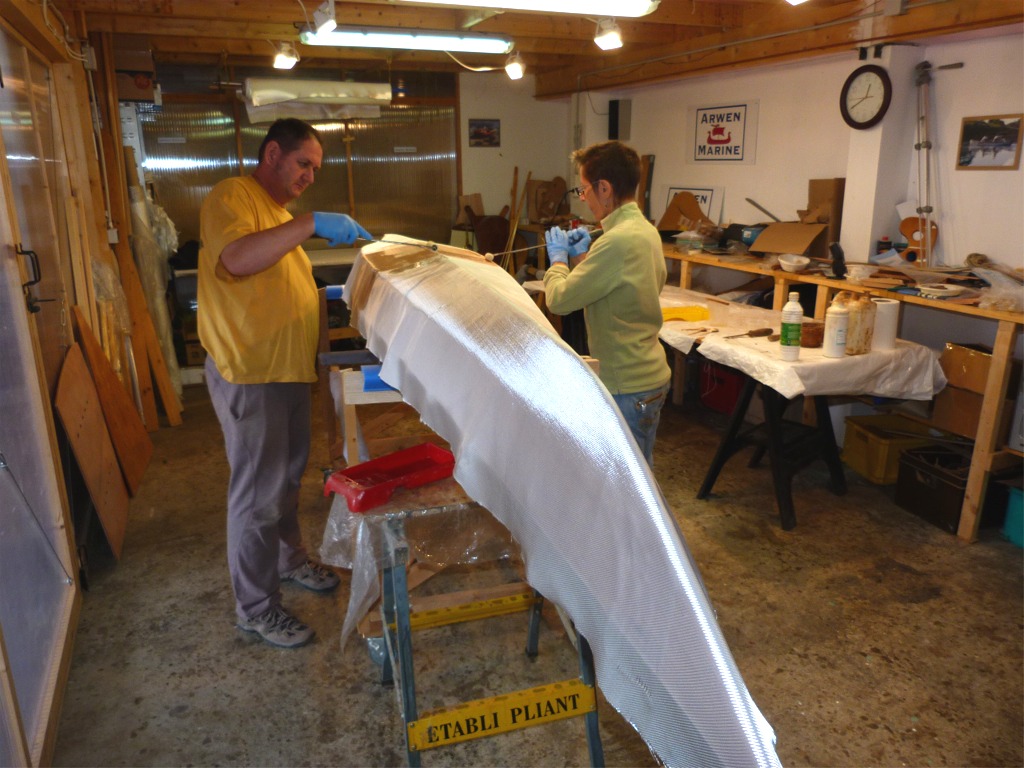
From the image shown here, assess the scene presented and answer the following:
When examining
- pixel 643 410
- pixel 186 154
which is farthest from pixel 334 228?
pixel 186 154

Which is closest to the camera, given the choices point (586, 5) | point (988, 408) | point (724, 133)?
point (586, 5)

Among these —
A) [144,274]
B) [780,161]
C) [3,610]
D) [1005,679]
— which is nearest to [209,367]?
[3,610]

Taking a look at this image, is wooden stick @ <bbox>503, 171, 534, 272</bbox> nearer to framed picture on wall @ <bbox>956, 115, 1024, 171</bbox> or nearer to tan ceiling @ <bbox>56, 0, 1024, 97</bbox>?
tan ceiling @ <bbox>56, 0, 1024, 97</bbox>

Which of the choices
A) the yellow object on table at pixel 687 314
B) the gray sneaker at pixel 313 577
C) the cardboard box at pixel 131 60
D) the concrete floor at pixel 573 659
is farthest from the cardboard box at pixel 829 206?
the cardboard box at pixel 131 60

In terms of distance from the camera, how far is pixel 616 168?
2.49 metres

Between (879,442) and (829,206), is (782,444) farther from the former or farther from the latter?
(829,206)

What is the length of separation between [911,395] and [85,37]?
4520mm

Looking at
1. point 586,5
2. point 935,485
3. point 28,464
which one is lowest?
point 935,485

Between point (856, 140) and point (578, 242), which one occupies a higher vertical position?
point (856, 140)

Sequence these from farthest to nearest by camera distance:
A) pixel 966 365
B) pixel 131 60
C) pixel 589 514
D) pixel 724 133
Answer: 1. pixel 724 133
2. pixel 131 60
3. pixel 966 365
4. pixel 589 514

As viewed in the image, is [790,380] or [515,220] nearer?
[790,380]

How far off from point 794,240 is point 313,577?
10.2 ft

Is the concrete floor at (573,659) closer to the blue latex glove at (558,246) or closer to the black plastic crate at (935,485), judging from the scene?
the black plastic crate at (935,485)

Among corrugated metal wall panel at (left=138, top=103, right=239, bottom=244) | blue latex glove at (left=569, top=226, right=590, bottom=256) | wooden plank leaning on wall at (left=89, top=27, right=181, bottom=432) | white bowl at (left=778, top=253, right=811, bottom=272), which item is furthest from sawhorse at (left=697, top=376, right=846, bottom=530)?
corrugated metal wall panel at (left=138, top=103, right=239, bottom=244)
